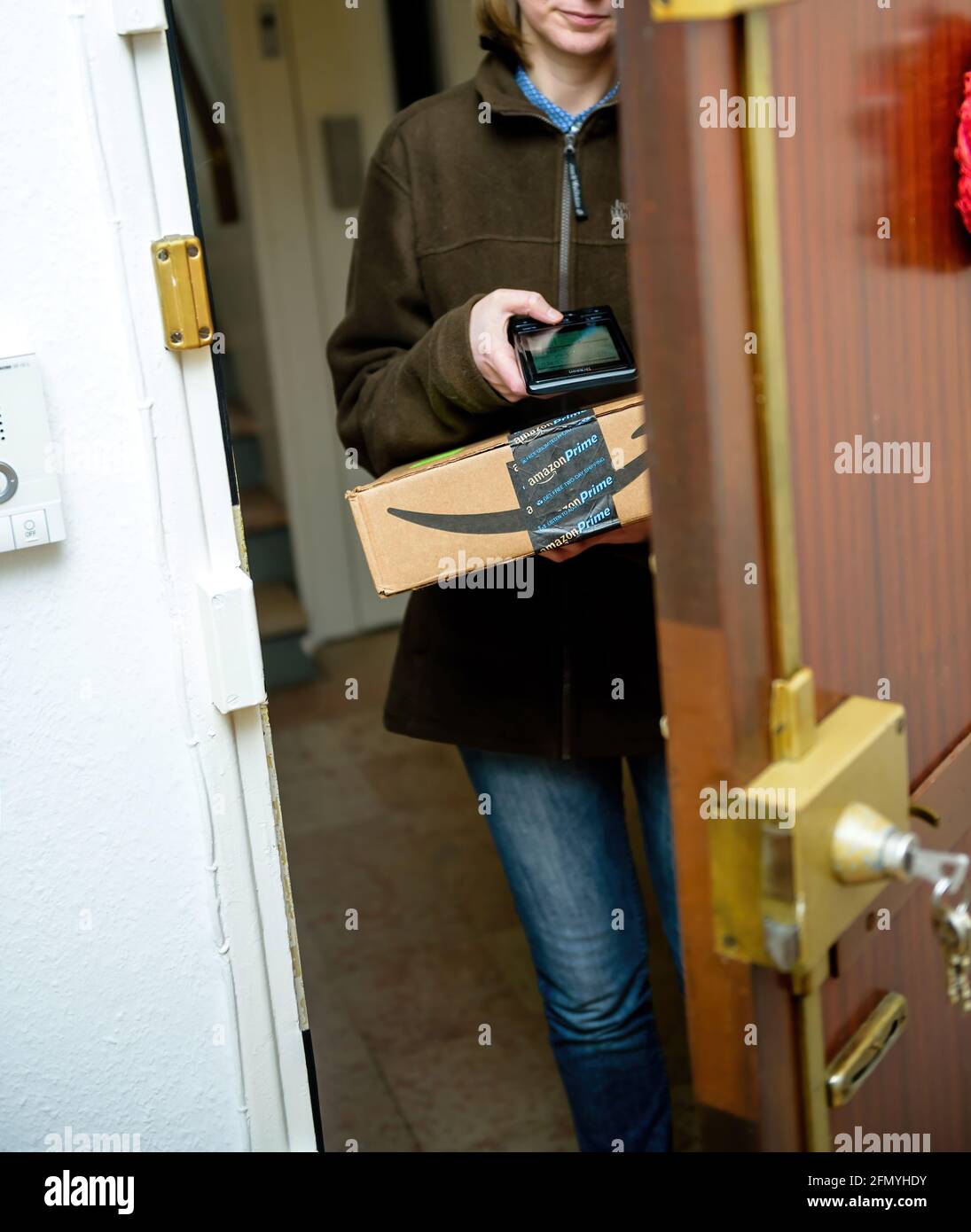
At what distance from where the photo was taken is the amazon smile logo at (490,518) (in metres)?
1.09

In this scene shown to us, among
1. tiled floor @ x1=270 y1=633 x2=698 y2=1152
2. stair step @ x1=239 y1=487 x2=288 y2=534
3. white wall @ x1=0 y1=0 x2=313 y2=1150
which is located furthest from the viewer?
stair step @ x1=239 y1=487 x2=288 y2=534

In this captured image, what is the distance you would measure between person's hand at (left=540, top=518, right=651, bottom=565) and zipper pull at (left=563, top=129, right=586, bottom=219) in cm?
32

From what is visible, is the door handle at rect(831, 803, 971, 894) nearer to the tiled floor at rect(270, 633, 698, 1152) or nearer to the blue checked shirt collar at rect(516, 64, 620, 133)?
the blue checked shirt collar at rect(516, 64, 620, 133)

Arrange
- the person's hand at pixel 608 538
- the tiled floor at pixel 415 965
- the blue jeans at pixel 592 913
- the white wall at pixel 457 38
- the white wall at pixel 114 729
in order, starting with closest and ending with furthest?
the white wall at pixel 114 729
the person's hand at pixel 608 538
the blue jeans at pixel 592 913
the tiled floor at pixel 415 965
the white wall at pixel 457 38

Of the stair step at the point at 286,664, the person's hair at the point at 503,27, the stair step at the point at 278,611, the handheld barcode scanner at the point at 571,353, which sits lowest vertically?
the stair step at the point at 286,664

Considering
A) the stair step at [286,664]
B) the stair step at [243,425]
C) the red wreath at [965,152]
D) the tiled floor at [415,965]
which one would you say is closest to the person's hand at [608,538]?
the red wreath at [965,152]

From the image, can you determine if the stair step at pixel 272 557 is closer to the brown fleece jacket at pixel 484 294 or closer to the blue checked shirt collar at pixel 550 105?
the brown fleece jacket at pixel 484 294

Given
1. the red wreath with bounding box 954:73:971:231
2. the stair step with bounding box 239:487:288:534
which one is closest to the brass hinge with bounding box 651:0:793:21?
the red wreath with bounding box 954:73:971:231

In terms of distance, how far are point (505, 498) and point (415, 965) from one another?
1.36 m

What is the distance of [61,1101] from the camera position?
1.19 meters

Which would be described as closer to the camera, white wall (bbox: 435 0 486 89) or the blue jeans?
the blue jeans

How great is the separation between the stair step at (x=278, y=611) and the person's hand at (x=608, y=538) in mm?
2258

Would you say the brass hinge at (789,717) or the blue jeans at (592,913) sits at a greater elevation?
the brass hinge at (789,717)

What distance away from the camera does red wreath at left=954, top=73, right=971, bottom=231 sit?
30.8 inches
